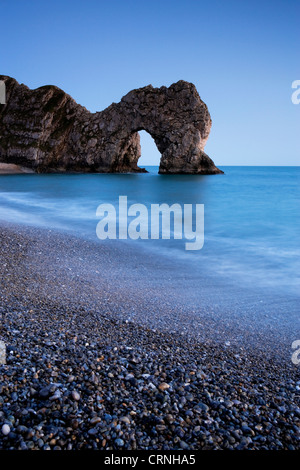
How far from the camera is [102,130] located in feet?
208

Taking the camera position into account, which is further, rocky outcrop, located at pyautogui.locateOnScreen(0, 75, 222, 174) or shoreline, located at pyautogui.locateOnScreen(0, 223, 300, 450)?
rocky outcrop, located at pyautogui.locateOnScreen(0, 75, 222, 174)

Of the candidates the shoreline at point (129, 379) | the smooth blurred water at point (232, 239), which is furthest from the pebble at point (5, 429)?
the smooth blurred water at point (232, 239)

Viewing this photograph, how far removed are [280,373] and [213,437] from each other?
157 centimetres

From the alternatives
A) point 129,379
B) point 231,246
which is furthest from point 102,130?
point 129,379

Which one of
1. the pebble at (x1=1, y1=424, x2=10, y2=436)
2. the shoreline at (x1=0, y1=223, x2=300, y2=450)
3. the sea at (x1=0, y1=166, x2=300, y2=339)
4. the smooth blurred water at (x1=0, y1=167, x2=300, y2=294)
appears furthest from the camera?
the smooth blurred water at (x1=0, y1=167, x2=300, y2=294)

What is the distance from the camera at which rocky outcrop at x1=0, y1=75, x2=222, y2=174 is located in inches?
2238

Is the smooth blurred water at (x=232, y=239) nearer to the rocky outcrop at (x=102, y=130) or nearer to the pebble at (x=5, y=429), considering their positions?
the pebble at (x=5, y=429)

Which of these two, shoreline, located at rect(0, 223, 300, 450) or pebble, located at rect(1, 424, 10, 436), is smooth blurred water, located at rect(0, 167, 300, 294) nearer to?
shoreline, located at rect(0, 223, 300, 450)

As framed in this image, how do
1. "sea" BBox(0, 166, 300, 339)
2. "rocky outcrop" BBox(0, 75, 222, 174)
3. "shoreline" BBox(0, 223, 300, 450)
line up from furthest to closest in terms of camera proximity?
"rocky outcrop" BBox(0, 75, 222, 174) → "sea" BBox(0, 166, 300, 339) → "shoreline" BBox(0, 223, 300, 450)

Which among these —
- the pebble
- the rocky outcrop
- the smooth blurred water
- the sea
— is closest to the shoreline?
the pebble

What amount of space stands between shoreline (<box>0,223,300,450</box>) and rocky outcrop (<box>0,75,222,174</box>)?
174 ft

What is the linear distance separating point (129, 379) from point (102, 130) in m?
64.1

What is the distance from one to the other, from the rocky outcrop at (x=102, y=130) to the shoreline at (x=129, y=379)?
52936 millimetres

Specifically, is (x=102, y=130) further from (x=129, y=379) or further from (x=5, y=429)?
(x=5, y=429)
